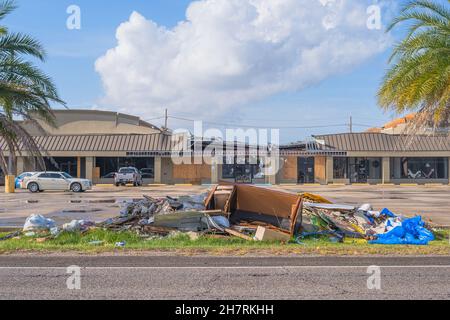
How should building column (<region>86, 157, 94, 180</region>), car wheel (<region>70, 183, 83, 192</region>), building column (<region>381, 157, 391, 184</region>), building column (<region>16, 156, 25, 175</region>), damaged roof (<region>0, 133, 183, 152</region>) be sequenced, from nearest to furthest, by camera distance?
car wheel (<region>70, 183, 83, 192</region>)
building column (<region>16, 156, 25, 175</region>)
damaged roof (<region>0, 133, 183, 152</region>)
building column (<region>86, 157, 94, 180</region>)
building column (<region>381, 157, 391, 184</region>)

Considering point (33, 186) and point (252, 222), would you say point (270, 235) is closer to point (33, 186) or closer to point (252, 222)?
point (252, 222)

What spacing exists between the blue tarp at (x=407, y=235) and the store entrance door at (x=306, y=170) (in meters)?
39.6

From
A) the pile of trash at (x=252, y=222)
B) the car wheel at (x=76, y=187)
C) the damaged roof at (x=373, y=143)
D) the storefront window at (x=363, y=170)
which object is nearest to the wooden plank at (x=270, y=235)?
the pile of trash at (x=252, y=222)

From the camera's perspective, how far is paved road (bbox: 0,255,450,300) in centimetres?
743

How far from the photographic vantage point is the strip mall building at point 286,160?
52.3m

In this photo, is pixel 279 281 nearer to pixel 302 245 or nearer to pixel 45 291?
pixel 45 291

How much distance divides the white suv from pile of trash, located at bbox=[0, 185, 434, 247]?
22.4 m

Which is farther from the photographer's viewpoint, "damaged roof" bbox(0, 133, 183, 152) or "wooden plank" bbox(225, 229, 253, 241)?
"damaged roof" bbox(0, 133, 183, 152)

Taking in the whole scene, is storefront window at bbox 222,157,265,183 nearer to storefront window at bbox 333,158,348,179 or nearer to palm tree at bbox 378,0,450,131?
storefront window at bbox 333,158,348,179

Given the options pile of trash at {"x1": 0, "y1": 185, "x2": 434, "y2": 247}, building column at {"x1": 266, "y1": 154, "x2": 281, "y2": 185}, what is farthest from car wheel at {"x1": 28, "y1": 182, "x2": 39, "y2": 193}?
building column at {"x1": 266, "y1": 154, "x2": 281, "y2": 185}

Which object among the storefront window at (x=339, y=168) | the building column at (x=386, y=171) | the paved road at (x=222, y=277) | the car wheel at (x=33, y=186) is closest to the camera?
the paved road at (x=222, y=277)

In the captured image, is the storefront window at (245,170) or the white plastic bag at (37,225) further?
the storefront window at (245,170)

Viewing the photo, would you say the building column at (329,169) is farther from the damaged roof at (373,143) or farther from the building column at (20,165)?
the building column at (20,165)
